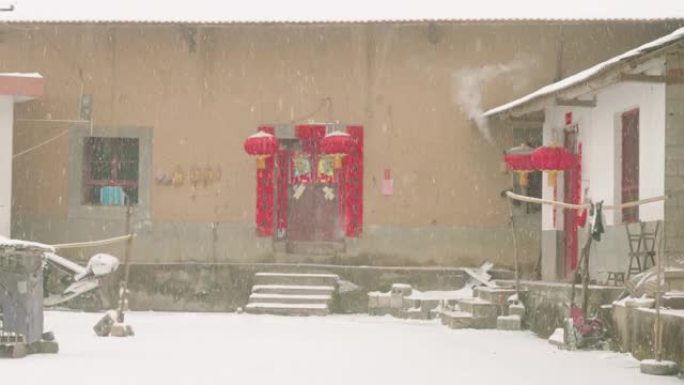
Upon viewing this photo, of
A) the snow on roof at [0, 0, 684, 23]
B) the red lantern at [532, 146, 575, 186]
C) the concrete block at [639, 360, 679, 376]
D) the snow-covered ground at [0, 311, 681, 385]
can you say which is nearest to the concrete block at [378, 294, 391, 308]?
the snow-covered ground at [0, 311, 681, 385]

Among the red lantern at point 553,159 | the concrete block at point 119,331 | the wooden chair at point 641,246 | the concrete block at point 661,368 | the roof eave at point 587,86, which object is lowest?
the concrete block at point 119,331

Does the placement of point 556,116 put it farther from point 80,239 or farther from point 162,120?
point 80,239

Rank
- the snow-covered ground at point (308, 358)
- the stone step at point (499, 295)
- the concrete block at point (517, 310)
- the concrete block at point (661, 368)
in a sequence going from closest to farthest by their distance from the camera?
the snow-covered ground at point (308, 358), the concrete block at point (661, 368), the concrete block at point (517, 310), the stone step at point (499, 295)

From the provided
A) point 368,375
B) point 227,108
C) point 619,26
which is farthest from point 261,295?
point 368,375

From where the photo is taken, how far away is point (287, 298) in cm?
1995

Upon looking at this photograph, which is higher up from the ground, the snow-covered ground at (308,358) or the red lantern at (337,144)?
the red lantern at (337,144)

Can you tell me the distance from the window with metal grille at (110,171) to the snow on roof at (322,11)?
2.19 meters

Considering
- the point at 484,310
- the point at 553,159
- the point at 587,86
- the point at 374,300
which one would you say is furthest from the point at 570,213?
the point at 587,86

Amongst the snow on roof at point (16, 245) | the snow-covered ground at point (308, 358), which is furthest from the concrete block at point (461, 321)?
the snow on roof at point (16, 245)

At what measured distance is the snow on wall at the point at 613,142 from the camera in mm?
15211

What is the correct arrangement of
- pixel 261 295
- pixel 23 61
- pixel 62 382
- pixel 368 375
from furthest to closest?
1. pixel 23 61
2. pixel 261 295
3. pixel 368 375
4. pixel 62 382

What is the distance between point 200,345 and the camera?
14258 millimetres

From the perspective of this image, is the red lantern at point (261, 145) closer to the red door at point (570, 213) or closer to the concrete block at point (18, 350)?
the red door at point (570, 213)

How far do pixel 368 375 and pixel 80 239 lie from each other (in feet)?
36.2
